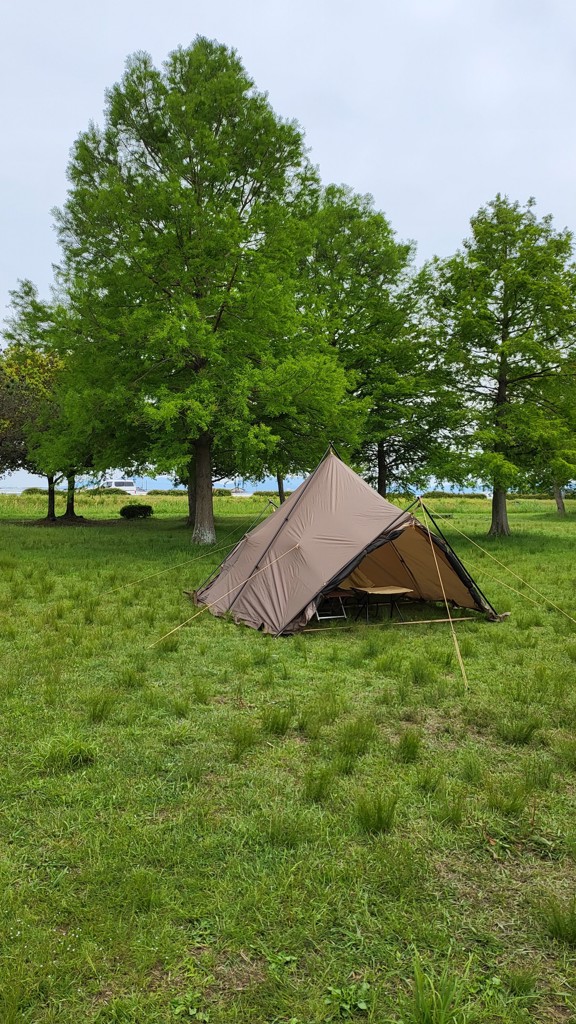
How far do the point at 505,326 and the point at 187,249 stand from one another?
11418mm

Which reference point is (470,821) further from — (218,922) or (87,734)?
(87,734)

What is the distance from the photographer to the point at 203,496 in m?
16.9

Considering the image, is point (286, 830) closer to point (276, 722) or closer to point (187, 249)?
point (276, 722)

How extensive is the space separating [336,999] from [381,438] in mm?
19150

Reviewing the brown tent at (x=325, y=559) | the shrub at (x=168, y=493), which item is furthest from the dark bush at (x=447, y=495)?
the brown tent at (x=325, y=559)

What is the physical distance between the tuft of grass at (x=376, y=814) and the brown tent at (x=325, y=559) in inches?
168

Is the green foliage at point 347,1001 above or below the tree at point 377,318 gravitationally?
below

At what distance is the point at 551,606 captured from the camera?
9.71 meters

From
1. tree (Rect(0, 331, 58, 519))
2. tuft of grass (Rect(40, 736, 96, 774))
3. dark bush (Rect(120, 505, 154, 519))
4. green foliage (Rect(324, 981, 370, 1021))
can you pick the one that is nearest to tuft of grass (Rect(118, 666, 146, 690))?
tuft of grass (Rect(40, 736, 96, 774))

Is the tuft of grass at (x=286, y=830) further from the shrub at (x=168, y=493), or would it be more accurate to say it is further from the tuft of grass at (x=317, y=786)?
the shrub at (x=168, y=493)

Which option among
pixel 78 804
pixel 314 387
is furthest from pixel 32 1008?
pixel 314 387

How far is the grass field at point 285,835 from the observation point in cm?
229

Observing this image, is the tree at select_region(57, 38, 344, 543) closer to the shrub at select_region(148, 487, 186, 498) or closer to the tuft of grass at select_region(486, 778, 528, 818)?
the tuft of grass at select_region(486, 778, 528, 818)

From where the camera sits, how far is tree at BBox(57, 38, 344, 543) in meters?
14.2
